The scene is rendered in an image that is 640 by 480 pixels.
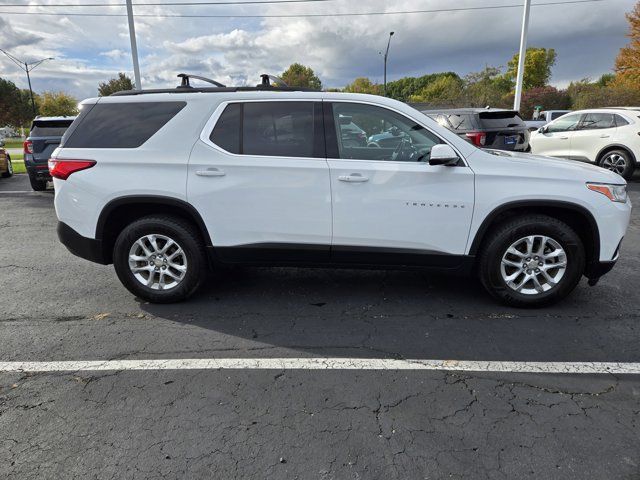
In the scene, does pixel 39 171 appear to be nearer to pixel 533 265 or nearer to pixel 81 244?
pixel 81 244

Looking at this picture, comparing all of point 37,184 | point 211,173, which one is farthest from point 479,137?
point 37,184

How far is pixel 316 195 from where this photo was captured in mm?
3848

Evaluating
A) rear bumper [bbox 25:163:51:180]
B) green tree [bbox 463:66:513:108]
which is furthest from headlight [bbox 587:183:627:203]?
green tree [bbox 463:66:513:108]

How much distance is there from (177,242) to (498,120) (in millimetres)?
8922

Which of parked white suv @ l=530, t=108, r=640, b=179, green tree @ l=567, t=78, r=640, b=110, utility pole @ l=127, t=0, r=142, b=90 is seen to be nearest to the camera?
parked white suv @ l=530, t=108, r=640, b=179

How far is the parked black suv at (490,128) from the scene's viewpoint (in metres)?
10.3

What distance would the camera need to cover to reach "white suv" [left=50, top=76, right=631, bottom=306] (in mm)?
3789

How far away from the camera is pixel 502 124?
10578mm

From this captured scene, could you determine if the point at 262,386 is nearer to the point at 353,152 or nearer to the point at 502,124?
the point at 353,152

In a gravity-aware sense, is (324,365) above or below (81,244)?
below

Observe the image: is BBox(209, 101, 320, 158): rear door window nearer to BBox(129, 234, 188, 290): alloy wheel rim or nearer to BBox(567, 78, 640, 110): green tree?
BBox(129, 234, 188, 290): alloy wheel rim

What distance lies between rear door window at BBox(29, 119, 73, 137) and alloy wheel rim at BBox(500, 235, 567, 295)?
1046cm

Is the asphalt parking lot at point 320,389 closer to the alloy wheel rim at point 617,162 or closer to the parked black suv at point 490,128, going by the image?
the parked black suv at point 490,128

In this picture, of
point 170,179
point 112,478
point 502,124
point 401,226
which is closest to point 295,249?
point 401,226
